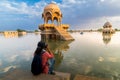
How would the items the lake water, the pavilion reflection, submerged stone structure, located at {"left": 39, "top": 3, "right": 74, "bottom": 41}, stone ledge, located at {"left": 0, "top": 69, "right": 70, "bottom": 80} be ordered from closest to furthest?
stone ledge, located at {"left": 0, "top": 69, "right": 70, "bottom": 80} < the lake water < the pavilion reflection < submerged stone structure, located at {"left": 39, "top": 3, "right": 74, "bottom": 41}

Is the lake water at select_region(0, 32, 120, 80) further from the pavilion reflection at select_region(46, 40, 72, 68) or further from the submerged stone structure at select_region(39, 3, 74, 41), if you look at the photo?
the submerged stone structure at select_region(39, 3, 74, 41)

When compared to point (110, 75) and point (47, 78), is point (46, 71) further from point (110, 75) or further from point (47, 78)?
point (110, 75)

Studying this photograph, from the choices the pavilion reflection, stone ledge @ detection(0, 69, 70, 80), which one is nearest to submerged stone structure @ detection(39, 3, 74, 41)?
the pavilion reflection

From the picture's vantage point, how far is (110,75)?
22.9 feet

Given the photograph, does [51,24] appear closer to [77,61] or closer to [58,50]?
[58,50]

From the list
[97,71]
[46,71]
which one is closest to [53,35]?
[97,71]

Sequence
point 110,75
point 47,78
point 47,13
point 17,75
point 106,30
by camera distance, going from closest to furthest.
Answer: point 47,78
point 17,75
point 110,75
point 47,13
point 106,30

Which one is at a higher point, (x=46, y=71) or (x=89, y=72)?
(x=46, y=71)

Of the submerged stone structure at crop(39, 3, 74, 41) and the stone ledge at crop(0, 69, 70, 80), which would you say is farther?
the submerged stone structure at crop(39, 3, 74, 41)

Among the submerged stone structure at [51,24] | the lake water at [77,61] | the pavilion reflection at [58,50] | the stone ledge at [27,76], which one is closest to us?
the stone ledge at [27,76]

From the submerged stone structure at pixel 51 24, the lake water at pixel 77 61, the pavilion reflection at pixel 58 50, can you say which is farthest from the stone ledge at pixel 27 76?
the submerged stone structure at pixel 51 24

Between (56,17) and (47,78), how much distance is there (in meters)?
33.3

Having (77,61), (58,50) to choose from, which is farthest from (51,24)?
(77,61)

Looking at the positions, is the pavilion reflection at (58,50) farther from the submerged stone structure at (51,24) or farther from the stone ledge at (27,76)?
the submerged stone structure at (51,24)
